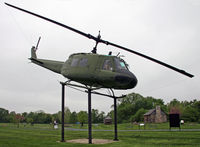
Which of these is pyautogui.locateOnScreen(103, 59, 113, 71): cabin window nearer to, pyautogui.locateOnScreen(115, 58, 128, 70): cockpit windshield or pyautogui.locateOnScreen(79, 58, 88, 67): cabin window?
pyautogui.locateOnScreen(115, 58, 128, 70): cockpit windshield

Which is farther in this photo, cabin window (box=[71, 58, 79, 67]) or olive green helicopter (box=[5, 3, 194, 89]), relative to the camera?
cabin window (box=[71, 58, 79, 67])

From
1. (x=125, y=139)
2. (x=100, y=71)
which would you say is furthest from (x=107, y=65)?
(x=125, y=139)

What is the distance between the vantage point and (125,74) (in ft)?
52.4

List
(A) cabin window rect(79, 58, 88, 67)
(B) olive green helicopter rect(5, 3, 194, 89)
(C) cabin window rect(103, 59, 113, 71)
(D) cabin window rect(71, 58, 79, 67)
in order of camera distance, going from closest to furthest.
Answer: (B) olive green helicopter rect(5, 3, 194, 89)
(C) cabin window rect(103, 59, 113, 71)
(A) cabin window rect(79, 58, 88, 67)
(D) cabin window rect(71, 58, 79, 67)

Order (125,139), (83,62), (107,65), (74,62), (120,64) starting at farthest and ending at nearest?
(125,139), (74,62), (83,62), (120,64), (107,65)

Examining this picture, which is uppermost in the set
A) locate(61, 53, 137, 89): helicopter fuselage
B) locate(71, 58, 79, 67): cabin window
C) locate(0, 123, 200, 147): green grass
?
locate(71, 58, 79, 67): cabin window

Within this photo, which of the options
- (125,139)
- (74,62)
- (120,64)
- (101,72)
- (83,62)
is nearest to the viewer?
(101,72)

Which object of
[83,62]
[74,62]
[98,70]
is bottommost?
[98,70]

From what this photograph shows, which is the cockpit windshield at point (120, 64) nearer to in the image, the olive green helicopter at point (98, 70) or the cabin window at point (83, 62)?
the olive green helicopter at point (98, 70)

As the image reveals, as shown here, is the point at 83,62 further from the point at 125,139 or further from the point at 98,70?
the point at 125,139

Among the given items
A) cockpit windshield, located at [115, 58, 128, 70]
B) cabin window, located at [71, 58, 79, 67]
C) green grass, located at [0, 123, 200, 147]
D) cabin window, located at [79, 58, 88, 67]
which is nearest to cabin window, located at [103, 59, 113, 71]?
cockpit windshield, located at [115, 58, 128, 70]

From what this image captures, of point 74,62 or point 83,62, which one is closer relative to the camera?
point 83,62

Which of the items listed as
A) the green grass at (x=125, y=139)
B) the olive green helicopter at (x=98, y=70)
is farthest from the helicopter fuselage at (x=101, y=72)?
the green grass at (x=125, y=139)

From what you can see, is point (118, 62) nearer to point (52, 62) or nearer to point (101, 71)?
point (101, 71)
